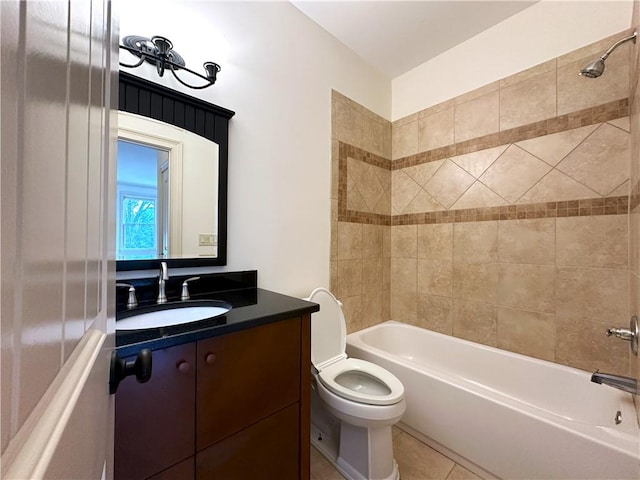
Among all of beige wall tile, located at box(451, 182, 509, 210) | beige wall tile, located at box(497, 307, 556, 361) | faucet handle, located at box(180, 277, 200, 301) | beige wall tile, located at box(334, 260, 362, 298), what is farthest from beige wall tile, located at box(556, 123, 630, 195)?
faucet handle, located at box(180, 277, 200, 301)

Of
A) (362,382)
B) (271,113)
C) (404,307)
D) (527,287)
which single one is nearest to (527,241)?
(527,287)

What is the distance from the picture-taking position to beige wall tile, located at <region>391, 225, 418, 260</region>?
2.25 meters

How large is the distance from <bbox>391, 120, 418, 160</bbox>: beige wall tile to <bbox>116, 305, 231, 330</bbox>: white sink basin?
1968mm

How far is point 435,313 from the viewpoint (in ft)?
6.95

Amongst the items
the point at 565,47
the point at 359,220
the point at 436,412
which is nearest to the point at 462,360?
the point at 436,412

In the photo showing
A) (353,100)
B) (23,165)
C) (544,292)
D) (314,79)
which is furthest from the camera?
(353,100)

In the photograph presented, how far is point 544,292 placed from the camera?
1.64 m

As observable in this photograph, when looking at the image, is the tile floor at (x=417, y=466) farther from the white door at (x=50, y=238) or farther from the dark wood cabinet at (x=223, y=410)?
the white door at (x=50, y=238)

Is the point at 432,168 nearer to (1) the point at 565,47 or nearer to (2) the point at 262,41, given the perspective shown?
(1) the point at 565,47

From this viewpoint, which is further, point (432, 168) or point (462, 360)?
point (432, 168)

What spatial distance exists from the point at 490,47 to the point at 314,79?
1.26 m

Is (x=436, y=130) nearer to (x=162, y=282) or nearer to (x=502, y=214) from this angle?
(x=502, y=214)

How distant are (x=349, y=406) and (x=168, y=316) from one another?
912mm

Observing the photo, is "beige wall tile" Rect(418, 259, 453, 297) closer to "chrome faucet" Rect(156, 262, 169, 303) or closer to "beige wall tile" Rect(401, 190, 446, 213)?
"beige wall tile" Rect(401, 190, 446, 213)
